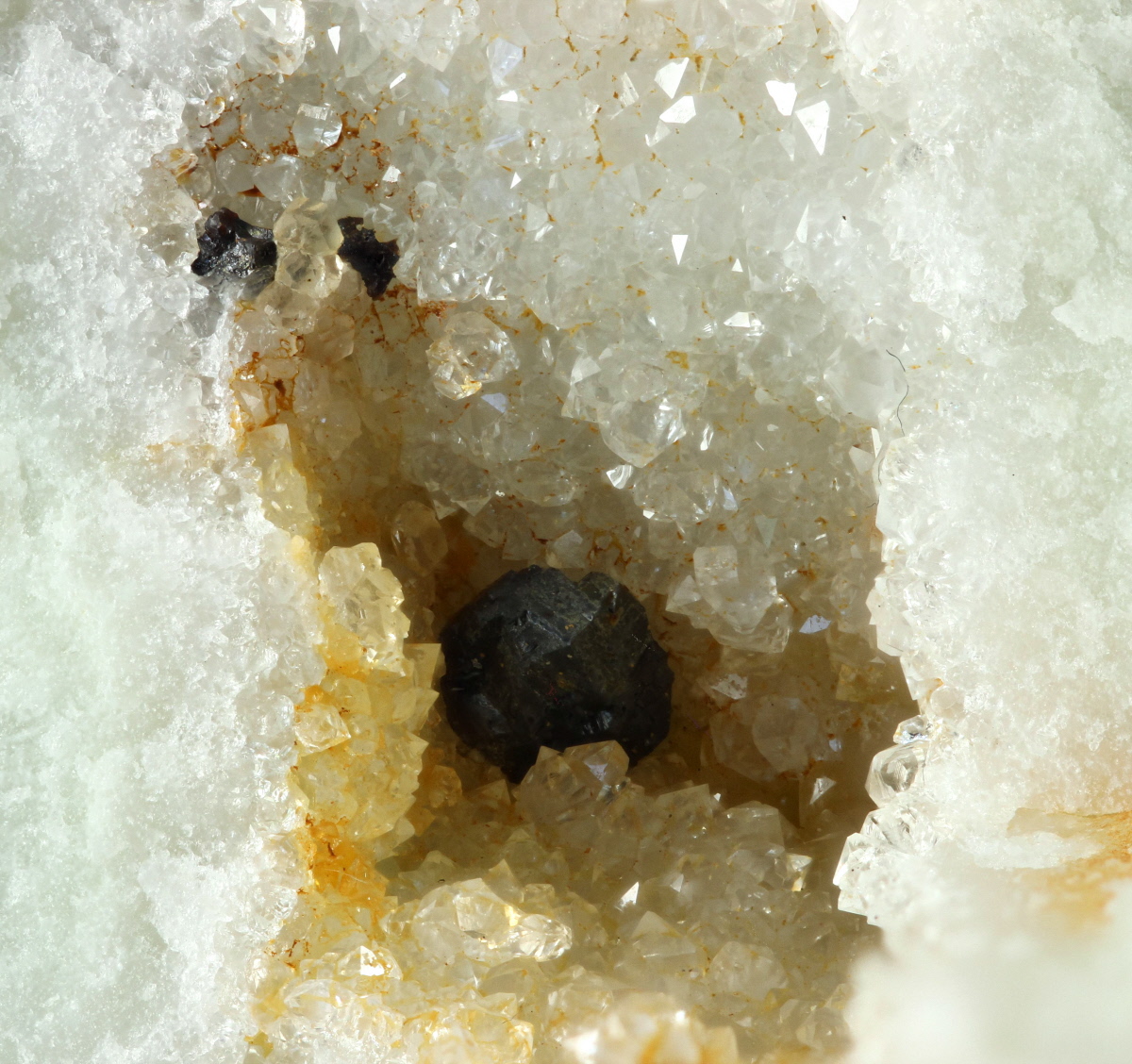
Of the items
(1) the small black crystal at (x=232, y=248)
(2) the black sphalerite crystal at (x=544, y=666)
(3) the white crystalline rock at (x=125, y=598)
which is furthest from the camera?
(2) the black sphalerite crystal at (x=544, y=666)

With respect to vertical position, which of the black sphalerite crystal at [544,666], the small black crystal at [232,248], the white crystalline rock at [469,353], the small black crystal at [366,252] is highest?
the small black crystal at [366,252]

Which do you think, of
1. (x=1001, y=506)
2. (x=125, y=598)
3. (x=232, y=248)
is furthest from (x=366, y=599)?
(x=1001, y=506)

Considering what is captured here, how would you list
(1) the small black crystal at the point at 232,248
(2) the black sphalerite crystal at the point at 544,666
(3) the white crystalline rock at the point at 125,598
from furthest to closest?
(2) the black sphalerite crystal at the point at 544,666 → (1) the small black crystal at the point at 232,248 → (3) the white crystalline rock at the point at 125,598

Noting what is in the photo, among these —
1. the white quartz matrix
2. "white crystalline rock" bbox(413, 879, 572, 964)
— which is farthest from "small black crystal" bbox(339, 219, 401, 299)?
"white crystalline rock" bbox(413, 879, 572, 964)

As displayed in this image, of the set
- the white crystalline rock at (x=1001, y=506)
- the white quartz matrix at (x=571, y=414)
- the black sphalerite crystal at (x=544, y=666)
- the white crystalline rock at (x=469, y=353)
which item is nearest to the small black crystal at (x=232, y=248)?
the white quartz matrix at (x=571, y=414)

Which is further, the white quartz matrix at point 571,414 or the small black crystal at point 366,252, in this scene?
the small black crystal at point 366,252

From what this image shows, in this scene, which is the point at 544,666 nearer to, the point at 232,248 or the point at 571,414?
the point at 571,414

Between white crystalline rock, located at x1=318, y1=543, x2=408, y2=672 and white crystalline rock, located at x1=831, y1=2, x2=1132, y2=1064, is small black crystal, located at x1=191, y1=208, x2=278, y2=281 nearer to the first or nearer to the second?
white crystalline rock, located at x1=318, y1=543, x2=408, y2=672

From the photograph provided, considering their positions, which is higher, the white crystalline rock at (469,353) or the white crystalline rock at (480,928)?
the white crystalline rock at (469,353)

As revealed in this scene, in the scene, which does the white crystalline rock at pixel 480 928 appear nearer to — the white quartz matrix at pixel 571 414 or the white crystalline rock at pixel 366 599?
the white quartz matrix at pixel 571 414
